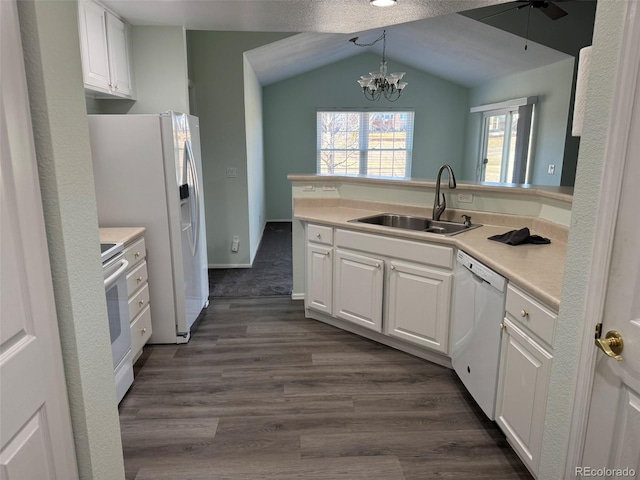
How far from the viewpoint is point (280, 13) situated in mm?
3109

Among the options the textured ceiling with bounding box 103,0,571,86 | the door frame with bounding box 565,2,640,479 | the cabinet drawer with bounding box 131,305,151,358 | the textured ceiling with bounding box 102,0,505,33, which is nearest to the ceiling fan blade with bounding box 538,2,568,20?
the textured ceiling with bounding box 103,0,571,86

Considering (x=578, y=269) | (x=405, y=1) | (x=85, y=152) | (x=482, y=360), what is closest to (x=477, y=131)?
(x=405, y=1)

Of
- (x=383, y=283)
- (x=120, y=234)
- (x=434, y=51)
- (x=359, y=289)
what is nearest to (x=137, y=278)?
(x=120, y=234)

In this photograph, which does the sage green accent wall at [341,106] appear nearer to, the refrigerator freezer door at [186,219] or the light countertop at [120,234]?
the refrigerator freezer door at [186,219]

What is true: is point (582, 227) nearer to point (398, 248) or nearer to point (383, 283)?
point (398, 248)

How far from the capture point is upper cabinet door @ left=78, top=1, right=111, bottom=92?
104 inches

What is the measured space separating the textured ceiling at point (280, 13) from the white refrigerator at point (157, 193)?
2.65 feet

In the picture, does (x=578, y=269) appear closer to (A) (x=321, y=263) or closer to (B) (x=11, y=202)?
(B) (x=11, y=202)

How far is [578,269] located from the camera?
3.94 feet

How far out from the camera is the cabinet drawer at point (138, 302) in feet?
8.53

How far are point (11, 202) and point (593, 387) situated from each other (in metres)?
1.48

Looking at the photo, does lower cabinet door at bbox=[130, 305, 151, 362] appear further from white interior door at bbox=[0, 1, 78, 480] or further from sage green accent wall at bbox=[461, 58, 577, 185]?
sage green accent wall at bbox=[461, 58, 577, 185]

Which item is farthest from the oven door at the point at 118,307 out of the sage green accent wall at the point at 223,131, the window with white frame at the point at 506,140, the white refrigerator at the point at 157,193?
the window with white frame at the point at 506,140

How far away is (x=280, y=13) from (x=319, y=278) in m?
1.95
